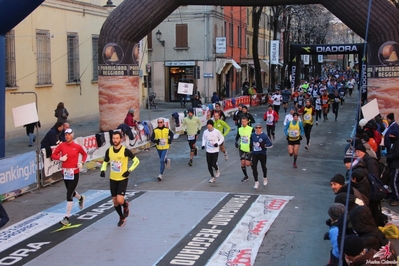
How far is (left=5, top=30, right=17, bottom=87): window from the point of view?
2194 cm

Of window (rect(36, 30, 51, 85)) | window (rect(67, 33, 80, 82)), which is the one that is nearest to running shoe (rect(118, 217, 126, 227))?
window (rect(36, 30, 51, 85))

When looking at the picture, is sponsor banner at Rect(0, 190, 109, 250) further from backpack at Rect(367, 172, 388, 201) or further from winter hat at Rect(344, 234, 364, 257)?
winter hat at Rect(344, 234, 364, 257)

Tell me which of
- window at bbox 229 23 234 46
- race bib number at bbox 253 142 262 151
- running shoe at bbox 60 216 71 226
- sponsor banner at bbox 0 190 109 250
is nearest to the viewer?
sponsor banner at bbox 0 190 109 250

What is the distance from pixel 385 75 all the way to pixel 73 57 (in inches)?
590

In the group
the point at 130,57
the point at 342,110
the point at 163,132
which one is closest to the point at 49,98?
the point at 130,57

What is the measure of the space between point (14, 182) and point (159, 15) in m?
9.58

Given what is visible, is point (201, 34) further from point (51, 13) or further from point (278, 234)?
point (278, 234)

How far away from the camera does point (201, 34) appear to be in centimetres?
4288

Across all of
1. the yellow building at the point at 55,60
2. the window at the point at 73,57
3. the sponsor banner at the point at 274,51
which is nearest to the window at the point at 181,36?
the sponsor banner at the point at 274,51

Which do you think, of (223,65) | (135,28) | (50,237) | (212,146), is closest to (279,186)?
(212,146)

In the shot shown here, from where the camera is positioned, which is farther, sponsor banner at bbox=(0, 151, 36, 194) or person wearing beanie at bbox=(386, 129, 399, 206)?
sponsor banner at bbox=(0, 151, 36, 194)

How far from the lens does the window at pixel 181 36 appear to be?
4294cm

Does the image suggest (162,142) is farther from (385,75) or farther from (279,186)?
(385,75)

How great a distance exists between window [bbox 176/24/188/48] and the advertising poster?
25023mm
